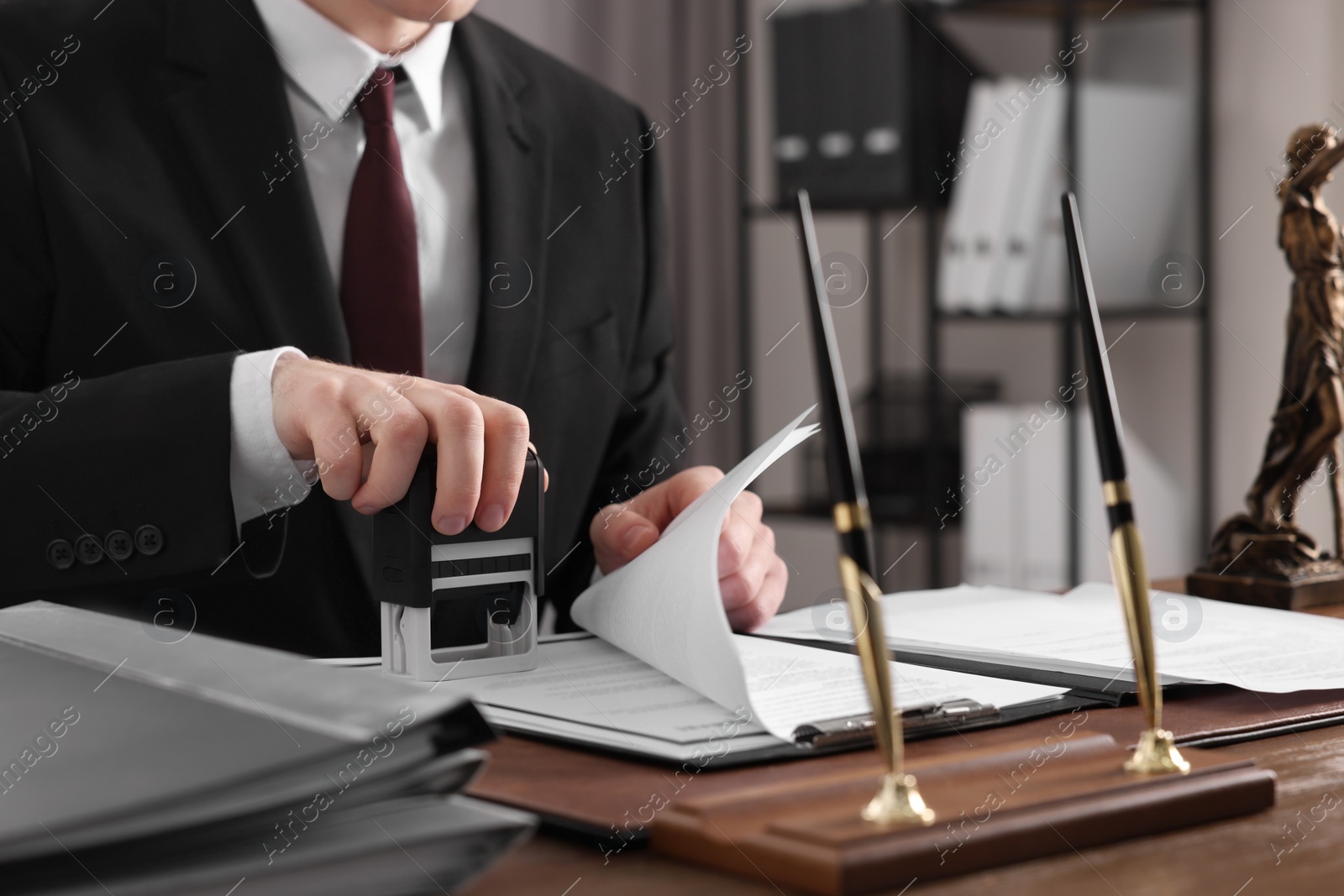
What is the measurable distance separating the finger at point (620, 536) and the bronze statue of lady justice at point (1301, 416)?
453 millimetres

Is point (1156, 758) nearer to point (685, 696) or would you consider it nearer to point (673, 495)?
point (685, 696)

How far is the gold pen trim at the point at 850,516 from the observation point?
17.8 inches

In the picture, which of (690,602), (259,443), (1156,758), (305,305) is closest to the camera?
(1156,758)

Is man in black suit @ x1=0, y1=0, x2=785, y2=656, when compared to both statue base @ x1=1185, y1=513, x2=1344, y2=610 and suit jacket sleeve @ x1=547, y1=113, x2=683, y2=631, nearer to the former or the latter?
suit jacket sleeve @ x1=547, y1=113, x2=683, y2=631

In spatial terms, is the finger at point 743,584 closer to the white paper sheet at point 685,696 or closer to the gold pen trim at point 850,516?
the white paper sheet at point 685,696

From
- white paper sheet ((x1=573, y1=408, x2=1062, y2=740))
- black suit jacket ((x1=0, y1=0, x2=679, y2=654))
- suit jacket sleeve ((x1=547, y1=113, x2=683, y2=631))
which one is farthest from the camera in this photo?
suit jacket sleeve ((x1=547, y1=113, x2=683, y2=631))

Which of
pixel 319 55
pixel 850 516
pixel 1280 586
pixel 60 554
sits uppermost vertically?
pixel 319 55

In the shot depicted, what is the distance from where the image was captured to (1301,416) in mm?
1020

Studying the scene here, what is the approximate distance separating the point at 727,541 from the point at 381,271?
Result: 1.73 feet

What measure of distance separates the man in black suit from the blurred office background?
64cm

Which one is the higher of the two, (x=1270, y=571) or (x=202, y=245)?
(x=202, y=245)

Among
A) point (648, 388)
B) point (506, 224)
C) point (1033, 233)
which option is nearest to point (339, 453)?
point (506, 224)

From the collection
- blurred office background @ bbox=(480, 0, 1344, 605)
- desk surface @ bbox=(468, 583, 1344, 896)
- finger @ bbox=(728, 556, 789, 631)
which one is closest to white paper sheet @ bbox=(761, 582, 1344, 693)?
finger @ bbox=(728, 556, 789, 631)

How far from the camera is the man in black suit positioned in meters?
0.85
